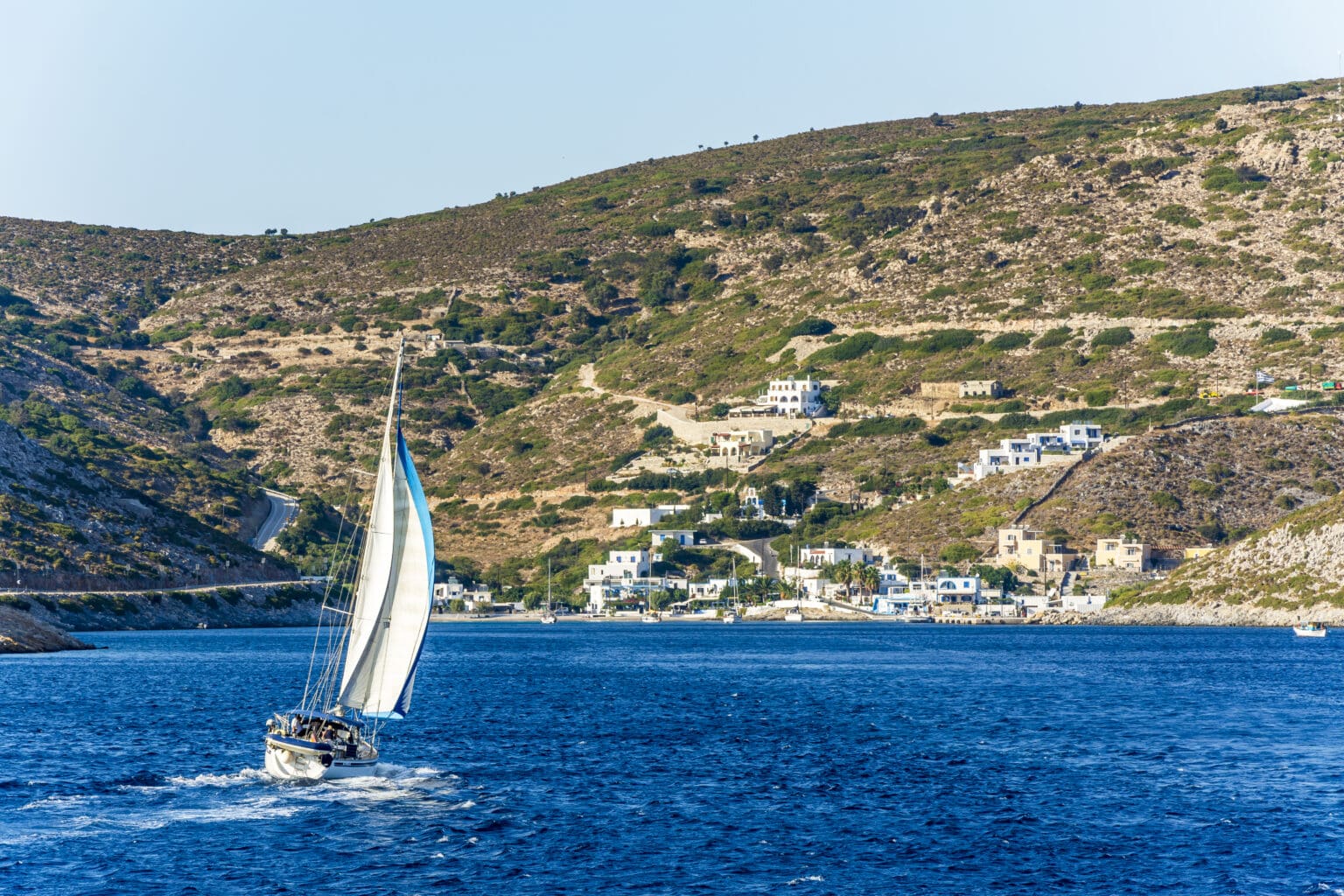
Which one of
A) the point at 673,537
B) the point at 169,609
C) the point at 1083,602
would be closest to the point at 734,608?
the point at 673,537

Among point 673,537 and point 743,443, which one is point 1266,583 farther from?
point 743,443

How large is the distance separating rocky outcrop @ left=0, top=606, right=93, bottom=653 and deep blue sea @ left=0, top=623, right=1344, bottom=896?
9813 millimetres

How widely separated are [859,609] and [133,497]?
68261 mm

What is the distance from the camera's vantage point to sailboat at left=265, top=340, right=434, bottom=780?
1709 inches

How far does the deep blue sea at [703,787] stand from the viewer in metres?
36.0

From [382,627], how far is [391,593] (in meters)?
0.96

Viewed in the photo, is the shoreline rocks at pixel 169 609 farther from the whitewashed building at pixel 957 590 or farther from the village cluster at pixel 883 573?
the whitewashed building at pixel 957 590

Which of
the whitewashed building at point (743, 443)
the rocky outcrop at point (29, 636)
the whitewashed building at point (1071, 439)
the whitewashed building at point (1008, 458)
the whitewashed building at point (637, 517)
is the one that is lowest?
the rocky outcrop at point (29, 636)

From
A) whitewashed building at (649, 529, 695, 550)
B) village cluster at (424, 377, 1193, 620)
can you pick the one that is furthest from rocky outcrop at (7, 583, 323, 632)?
whitewashed building at (649, 529, 695, 550)

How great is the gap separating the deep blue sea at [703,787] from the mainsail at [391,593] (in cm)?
302

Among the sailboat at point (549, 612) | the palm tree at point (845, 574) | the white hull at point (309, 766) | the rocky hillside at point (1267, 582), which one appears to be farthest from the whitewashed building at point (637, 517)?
the white hull at point (309, 766)

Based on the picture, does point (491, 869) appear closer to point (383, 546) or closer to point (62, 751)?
point (383, 546)

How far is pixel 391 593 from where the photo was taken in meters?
43.9

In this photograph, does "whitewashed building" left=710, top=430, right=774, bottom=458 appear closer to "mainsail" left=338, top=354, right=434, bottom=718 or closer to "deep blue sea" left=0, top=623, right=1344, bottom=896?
"deep blue sea" left=0, top=623, right=1344, bottom=896
